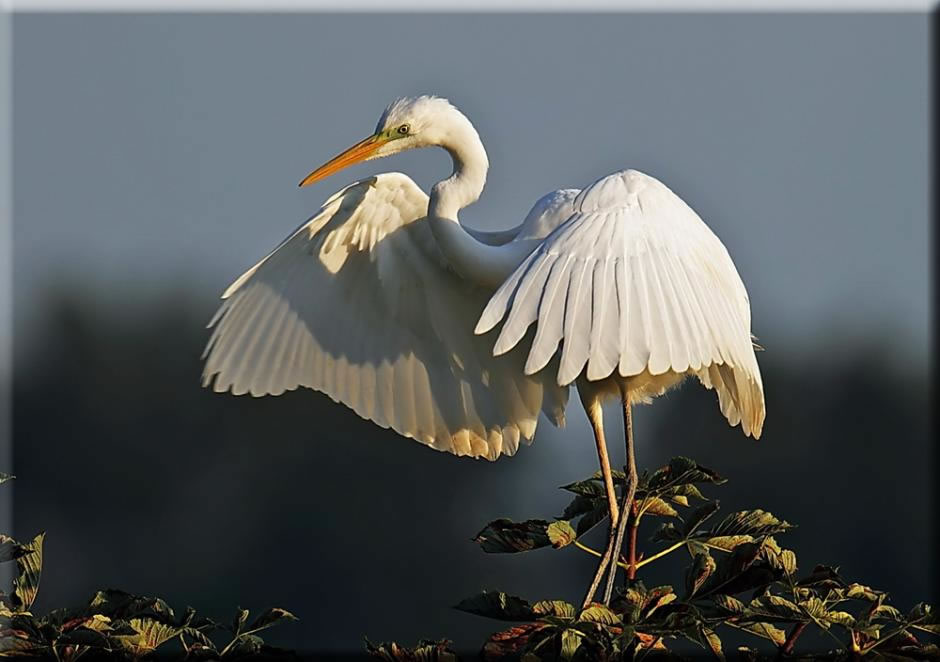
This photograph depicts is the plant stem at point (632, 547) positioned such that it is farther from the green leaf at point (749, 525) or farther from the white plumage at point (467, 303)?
the white plumage at point (467, 303)

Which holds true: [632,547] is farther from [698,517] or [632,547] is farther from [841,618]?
[841,618]

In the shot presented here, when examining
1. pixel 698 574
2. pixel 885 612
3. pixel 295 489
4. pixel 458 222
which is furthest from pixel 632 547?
pixel 295 489

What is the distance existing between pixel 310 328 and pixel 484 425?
504mm

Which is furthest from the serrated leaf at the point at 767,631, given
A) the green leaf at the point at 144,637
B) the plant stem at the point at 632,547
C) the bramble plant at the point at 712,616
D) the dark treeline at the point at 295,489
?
the dark treeline at the point at 295,489

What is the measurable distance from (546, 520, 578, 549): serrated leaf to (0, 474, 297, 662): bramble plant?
0.51m

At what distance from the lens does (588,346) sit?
8.50ft

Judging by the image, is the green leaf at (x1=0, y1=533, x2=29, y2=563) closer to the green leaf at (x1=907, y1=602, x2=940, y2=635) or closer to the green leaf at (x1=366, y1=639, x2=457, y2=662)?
the green leaf at (x1=366, y1=639, x2=457, y2=662)

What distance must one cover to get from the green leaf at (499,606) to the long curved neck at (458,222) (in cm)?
91

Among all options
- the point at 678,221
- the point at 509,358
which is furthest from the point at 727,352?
the point at 509,358

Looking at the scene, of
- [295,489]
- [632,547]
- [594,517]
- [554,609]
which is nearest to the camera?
[554,609]

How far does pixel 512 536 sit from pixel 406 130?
1.04 metres

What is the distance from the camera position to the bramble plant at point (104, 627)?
2373 mm

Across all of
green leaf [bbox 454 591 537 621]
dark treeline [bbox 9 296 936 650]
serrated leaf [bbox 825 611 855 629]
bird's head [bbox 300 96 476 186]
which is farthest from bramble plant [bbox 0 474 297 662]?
dark treeline [bbox 9 296 936 650]

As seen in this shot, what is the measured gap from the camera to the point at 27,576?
2514mm
